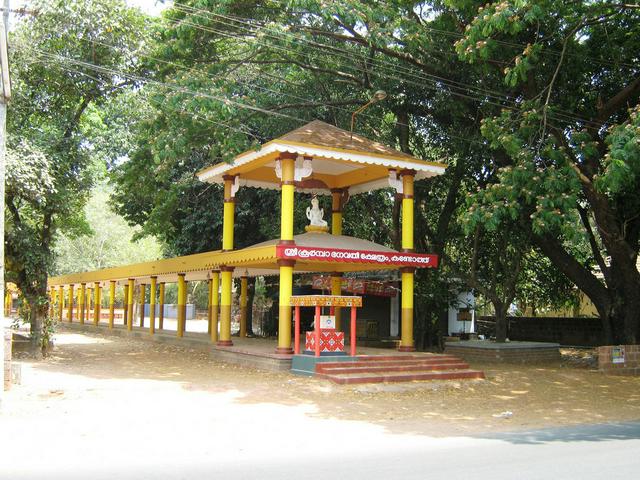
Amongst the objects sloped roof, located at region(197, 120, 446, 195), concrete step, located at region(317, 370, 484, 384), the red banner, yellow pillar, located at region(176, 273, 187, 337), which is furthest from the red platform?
yellow pillar, located at region(176, 273, 187, 337)

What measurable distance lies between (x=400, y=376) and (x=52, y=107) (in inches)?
501

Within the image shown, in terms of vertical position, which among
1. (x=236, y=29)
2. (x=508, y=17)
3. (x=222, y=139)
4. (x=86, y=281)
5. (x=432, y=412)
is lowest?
(x=432, y=412)

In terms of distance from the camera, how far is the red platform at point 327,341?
14.9 metres

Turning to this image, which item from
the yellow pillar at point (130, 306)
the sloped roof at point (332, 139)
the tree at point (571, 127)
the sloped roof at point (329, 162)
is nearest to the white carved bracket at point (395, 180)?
the sloped roof at point (329, 162)

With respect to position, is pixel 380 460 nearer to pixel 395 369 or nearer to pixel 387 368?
pixel 387 368

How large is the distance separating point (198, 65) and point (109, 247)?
104ft

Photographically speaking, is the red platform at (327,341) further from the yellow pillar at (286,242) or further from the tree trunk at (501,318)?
the tree trunk at (501,318)

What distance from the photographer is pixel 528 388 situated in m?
14.1

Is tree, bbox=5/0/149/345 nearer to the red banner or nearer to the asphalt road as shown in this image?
the red banner

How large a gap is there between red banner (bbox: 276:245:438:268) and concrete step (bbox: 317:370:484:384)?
2.89 meters

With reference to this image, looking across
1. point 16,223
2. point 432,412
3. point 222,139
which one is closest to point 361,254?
point 222,139

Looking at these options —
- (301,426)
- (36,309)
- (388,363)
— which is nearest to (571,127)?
(388,363)

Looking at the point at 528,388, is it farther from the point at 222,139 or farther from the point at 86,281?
the point at 86,281

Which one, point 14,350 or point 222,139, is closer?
point 222,139
